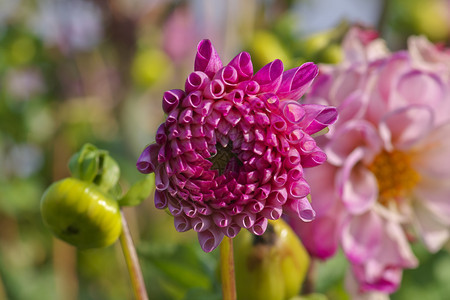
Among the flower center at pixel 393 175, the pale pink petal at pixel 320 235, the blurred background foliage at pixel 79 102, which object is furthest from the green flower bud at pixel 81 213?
the blurred background foliage at pixel 79 102

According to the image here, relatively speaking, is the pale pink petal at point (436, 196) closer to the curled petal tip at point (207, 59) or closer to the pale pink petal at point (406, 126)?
the pale pink petal at point (406, 126)

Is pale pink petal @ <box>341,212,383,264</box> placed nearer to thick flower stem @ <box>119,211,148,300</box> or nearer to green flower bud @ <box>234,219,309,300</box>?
green flower bud @ <box>234,219,309,300</box>

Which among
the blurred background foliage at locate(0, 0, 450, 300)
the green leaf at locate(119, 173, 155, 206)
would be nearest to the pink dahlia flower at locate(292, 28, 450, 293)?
the green leaf at locate(119, 173, 155, 206)

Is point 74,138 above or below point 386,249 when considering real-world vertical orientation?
below

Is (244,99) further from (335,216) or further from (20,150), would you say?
(20,150)

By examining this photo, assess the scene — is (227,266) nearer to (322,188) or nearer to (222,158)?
(222,158)

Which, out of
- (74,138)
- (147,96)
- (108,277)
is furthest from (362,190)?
(147,96)
